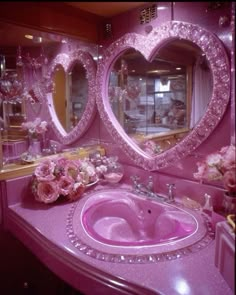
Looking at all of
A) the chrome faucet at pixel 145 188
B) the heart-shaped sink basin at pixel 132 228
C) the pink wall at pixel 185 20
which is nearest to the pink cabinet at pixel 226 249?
the heart-shaped sink basin at pixel 132 228

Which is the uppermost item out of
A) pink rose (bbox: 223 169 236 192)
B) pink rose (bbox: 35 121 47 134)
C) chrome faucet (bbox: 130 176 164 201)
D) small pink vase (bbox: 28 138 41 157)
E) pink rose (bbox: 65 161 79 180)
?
pink rose (bbox: 35 121 47 134)

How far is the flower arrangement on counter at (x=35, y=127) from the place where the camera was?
1.76 m

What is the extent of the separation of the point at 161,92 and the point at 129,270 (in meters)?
0.94

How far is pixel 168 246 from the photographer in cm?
96

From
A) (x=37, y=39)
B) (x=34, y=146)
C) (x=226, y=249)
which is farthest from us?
(x=34, y=146)

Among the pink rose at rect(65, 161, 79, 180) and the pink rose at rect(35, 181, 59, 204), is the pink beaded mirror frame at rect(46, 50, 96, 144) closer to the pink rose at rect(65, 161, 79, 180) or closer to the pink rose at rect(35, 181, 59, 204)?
the pink rose at rect(65, 161, 79, 180)

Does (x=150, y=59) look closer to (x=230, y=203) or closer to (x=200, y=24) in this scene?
(x=200, y=24)

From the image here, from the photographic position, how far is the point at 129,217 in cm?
145

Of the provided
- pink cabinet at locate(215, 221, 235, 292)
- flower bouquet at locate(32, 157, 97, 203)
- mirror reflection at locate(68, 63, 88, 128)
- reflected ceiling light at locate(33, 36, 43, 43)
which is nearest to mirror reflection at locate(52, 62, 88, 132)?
mirror reflection at locate(68, 63, 88, 128)

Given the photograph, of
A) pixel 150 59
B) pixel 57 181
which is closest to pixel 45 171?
pixel 57 181

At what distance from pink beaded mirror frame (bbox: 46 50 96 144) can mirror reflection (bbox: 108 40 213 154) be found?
0.16 meters

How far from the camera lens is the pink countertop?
771mm

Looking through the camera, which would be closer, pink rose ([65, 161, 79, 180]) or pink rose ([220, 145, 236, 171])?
pink rose ([220, 145, 236, 171])

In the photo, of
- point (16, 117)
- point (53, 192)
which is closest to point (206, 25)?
point (53, 192)
